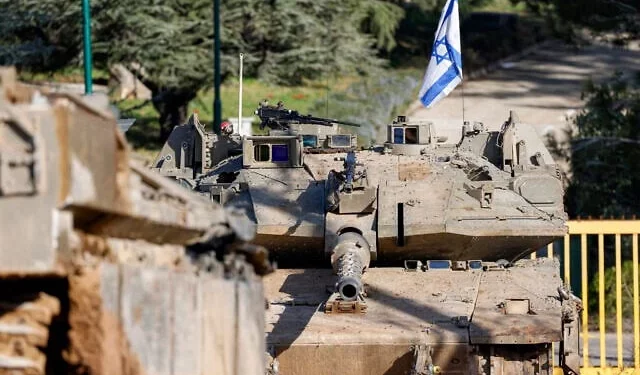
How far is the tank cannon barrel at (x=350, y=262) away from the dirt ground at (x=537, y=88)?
18.2m

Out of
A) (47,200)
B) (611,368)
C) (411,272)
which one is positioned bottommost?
(611,368)

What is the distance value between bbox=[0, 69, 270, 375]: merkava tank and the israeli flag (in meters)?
14.2

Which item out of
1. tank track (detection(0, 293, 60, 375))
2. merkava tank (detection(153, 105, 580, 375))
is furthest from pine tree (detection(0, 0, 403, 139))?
tank track (detection(0, 293, 60, 375))

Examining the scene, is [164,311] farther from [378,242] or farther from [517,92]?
[517,92]

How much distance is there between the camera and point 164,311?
5934 millimetres

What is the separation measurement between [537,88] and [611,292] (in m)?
21.1

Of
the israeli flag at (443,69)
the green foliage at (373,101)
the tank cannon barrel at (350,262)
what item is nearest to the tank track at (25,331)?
the tank cannon barrel at (350,262)


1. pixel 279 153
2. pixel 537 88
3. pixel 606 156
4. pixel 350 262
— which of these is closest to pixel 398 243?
pixel 350 262

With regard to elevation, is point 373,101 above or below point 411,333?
above

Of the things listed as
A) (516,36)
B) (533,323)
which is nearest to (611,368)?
(533,323)

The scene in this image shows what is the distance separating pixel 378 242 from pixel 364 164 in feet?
3.59

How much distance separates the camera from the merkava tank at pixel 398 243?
43.8ft

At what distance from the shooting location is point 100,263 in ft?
18.6

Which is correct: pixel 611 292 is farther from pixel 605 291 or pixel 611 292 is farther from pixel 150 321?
pixel 150 321
